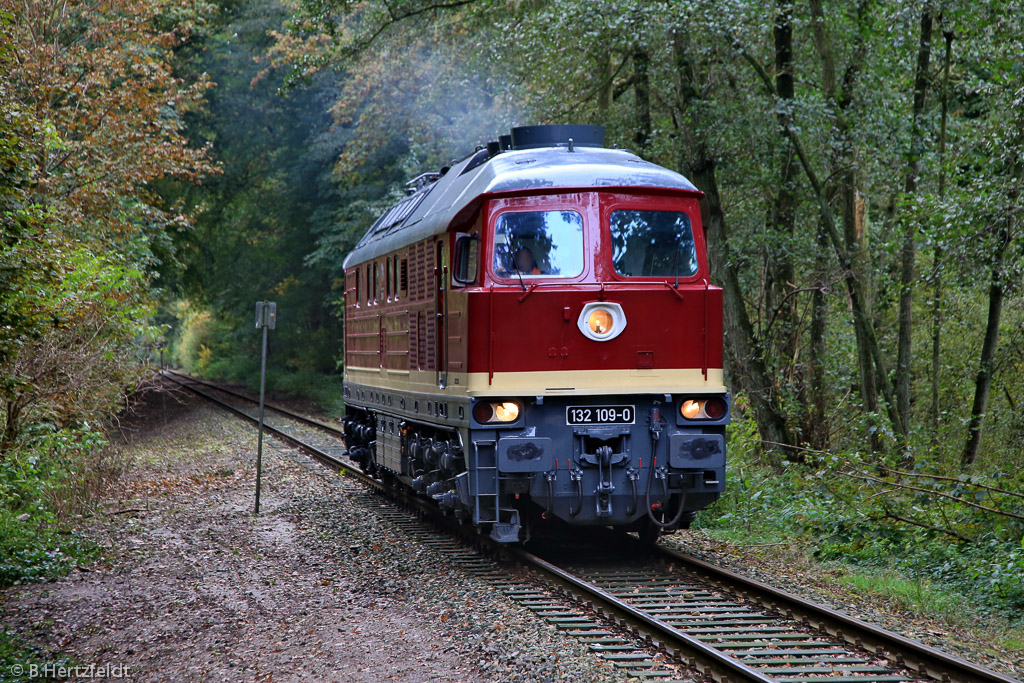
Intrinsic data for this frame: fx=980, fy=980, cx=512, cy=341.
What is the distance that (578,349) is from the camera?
8.85 meters

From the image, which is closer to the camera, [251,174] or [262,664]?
[262,664]

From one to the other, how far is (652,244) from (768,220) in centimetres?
795

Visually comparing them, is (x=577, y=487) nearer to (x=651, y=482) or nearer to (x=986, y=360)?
(x=651, y=482)

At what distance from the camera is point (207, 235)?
34250 millimetres

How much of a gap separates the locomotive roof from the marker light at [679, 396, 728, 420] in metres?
2.02

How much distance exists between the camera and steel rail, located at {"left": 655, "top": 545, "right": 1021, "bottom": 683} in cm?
578

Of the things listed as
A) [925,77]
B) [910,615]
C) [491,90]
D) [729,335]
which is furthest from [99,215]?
[910,615]

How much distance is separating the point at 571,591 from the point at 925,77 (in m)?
9.14

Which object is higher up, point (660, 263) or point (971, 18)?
point (971, 18)

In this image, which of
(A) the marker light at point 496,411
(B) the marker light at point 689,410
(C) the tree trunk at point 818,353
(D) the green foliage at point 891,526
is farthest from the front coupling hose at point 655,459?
(C) the tree trunk at point 818,353

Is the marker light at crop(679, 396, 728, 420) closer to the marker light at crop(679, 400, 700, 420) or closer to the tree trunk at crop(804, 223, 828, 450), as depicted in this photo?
the marker light at crop(679, 400, 700, 420)

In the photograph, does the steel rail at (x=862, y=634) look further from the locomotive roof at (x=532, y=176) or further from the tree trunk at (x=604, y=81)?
the tree trunk at (x=604, y=81)

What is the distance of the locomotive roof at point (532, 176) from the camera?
9047 mm

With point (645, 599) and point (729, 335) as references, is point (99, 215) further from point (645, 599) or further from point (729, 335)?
point (645, 599)
